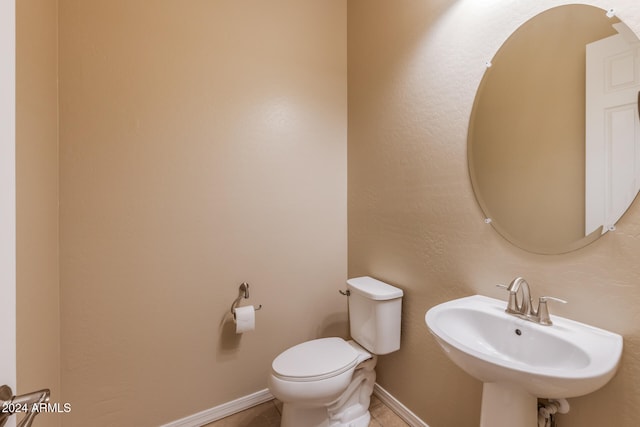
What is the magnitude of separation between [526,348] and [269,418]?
4.67ft

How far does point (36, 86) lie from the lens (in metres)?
1.02

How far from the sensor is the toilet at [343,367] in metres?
1.30

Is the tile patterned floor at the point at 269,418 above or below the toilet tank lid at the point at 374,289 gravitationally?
below

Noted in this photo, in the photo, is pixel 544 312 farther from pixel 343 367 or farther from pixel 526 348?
pixel 343 367

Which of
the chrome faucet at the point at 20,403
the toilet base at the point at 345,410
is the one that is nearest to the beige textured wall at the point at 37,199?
the chrome faucet at the point at 20,403

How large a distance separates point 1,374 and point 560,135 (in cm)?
157

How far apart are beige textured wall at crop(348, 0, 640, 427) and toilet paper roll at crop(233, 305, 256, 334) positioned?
0.78m

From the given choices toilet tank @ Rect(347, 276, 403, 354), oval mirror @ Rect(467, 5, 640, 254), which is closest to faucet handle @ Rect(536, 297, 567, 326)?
oval mirror @ Rect(467, 5, 640, 254)

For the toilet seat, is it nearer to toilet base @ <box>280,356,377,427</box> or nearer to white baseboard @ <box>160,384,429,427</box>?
toilet base @ <box>280,356,377,427</box>

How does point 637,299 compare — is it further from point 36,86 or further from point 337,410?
point 36,86

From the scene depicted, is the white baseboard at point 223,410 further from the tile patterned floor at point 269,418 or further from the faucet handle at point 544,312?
the faucet handle at point 544,312

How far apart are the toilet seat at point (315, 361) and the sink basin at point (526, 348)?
59 cm

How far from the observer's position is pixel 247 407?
5.63 feet

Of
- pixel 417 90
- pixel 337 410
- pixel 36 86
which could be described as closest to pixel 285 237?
Result: pixel 337 410
